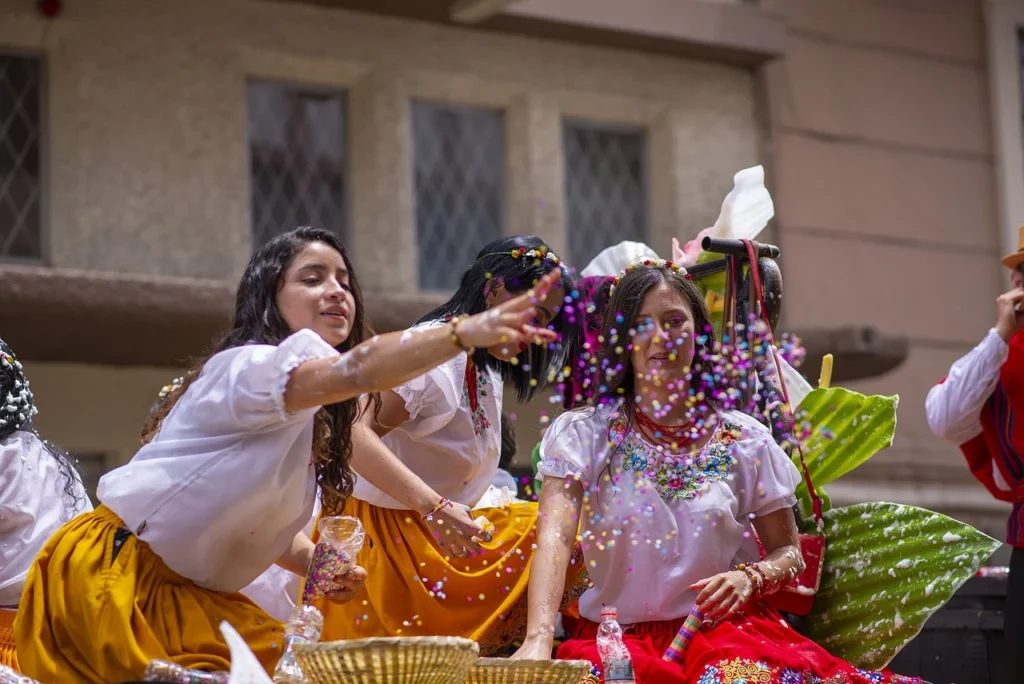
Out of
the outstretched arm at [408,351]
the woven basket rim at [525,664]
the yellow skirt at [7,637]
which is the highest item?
the outstretched arm at [408,351]

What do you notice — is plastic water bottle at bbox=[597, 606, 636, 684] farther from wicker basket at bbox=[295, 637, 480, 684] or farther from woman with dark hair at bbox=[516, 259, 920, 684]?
wicker basket at bbox=[295, 637, 480, 684]

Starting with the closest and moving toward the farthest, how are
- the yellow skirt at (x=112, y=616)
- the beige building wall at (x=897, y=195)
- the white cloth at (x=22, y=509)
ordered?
the yellow skirt at (x=112, y=616), the white cloth at (x=22, y=509), the beige building wall at (x=897, y=195)

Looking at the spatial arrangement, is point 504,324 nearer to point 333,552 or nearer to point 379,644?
point 379,644

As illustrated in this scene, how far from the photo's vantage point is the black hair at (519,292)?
12.8 feet

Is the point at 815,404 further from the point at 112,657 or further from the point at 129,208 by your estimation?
the point at 129,208

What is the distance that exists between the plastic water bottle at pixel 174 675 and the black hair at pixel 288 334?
1.72ft

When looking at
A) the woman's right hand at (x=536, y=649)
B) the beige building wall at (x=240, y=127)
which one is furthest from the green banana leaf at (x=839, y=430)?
the beige building wall at (x=240, y=127)

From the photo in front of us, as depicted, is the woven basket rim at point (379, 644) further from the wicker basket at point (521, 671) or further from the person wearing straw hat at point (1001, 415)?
the person wearing straw hat at point (1001, 415)

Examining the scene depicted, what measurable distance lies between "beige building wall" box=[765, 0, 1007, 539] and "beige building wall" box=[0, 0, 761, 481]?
61 cm

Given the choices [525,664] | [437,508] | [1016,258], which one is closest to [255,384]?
[525,664]

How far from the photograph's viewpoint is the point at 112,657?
9.70 feet

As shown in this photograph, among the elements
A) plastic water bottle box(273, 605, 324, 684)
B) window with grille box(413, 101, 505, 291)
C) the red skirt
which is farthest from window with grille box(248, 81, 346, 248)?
plastic water bottle box(273, 605, 324, 684)

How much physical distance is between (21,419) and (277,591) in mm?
818

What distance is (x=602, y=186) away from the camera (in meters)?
8.98
